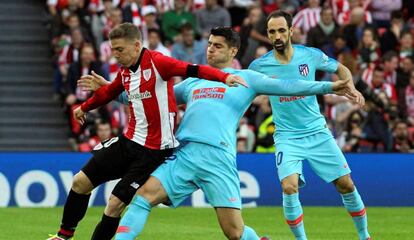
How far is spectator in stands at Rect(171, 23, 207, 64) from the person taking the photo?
20.9 meters

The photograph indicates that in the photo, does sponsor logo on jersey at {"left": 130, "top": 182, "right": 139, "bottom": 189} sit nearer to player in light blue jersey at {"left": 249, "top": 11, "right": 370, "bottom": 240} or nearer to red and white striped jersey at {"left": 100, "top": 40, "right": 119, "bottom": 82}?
player in light blue jersey at {"left": 249, "top": 11, "right": 370, "bottom": 240}

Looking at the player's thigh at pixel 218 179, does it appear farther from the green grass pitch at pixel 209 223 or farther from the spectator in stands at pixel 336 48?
the spectator in stands at pixel 336 48

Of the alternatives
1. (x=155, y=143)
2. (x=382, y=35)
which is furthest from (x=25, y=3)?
(x=155, y=143)

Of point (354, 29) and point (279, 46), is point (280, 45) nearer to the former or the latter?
point (279, 46)

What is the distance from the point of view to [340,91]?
32.2ft

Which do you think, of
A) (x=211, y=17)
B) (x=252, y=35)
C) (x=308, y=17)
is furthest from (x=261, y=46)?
(x=308, y=17)

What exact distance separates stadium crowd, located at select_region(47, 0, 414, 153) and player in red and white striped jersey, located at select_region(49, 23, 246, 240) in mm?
8753

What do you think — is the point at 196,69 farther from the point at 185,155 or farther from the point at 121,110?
the point at 121,110

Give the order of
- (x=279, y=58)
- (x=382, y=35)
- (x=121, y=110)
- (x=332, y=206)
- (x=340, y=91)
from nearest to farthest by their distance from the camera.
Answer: (x=340, y=91), (x=279, y=58), (x=332, y=206), (x=121, y=110), (x=382, y=35)

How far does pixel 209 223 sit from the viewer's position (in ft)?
52.5

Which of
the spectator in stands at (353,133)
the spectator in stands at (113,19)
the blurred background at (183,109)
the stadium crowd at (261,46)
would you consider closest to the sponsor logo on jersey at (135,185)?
the blurred background at (183,109)

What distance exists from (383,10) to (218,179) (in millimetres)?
13801

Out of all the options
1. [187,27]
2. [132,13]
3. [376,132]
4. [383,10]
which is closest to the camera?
[376,132]

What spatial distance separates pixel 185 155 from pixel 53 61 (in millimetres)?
13114
